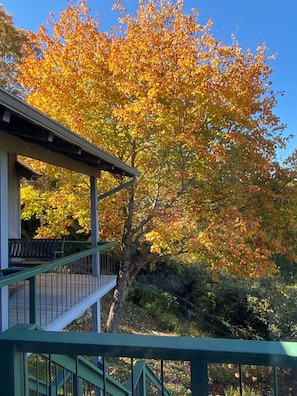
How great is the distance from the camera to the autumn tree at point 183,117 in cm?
764

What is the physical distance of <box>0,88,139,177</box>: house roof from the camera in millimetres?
3035

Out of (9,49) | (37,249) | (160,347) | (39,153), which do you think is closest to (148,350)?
(160,347)

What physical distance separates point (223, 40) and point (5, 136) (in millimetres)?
6545

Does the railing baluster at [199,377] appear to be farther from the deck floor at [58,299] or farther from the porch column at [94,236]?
the porch column at [94,236]

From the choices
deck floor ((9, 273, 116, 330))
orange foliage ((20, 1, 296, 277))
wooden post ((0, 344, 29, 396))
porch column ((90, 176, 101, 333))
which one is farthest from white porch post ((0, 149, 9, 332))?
orange foliage ((20, 1, 296, 277))

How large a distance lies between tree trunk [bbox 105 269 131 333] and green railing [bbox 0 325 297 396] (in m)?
9.15

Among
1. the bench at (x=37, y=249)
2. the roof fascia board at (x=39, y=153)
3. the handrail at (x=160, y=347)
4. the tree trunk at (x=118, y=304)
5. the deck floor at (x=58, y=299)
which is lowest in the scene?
the tree trunk at (x=118, y=304)

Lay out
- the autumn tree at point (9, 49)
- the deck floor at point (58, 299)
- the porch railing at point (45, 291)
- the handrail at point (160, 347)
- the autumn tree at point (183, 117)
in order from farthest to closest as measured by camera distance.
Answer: the autumn tree at point (9, 49) < the autumn tree at point (183, 117) < the deck floor at point (58, 299) < the porch railing at point (45, 291) < the handrail at point (160, 347)

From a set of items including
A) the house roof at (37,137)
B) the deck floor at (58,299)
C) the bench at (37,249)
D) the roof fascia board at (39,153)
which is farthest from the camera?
the bench at (37,249)

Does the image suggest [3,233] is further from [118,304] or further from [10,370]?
[118,304]

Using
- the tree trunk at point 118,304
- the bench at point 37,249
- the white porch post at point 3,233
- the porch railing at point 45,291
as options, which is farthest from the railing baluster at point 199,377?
the tree trunk at point 118,304

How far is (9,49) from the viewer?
14.4 m

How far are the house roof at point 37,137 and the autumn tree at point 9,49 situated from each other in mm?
10192

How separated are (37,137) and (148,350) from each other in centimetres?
343
